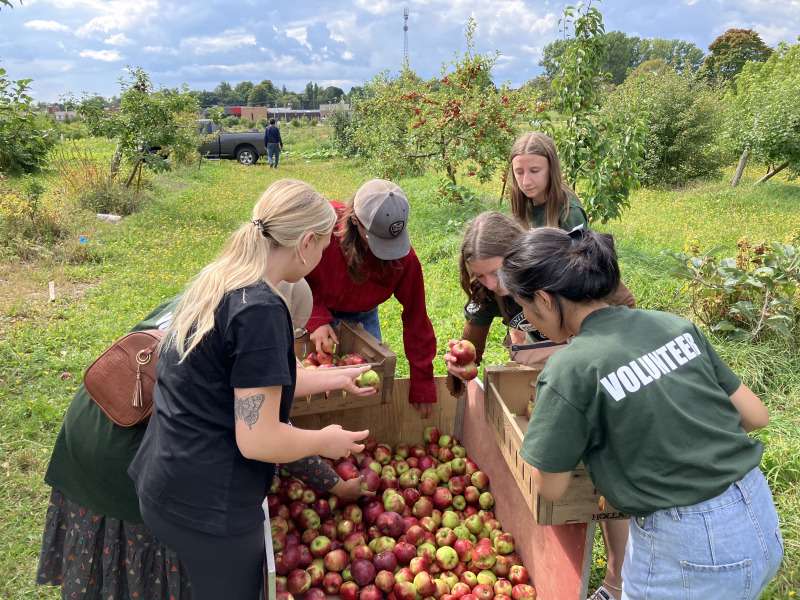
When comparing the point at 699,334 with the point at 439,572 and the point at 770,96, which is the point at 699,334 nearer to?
the point at 439,572

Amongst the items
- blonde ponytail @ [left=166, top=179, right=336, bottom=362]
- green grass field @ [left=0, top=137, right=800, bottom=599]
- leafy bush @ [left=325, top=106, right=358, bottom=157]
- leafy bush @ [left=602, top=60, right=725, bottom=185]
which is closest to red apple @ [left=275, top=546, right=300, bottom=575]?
blonde ponytail @ [left=166, top=179, right=336, bottom=362]

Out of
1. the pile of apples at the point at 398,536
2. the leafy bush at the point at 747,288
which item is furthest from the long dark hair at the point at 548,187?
the leafy bush at the point at 747,288

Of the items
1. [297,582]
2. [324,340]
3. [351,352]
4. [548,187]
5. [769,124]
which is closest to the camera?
[297,582]

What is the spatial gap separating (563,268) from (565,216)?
6.52ft

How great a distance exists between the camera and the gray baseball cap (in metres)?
2.65

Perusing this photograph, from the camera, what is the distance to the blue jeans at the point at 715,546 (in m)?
1.55

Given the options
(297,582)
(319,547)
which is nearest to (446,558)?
(319,547)

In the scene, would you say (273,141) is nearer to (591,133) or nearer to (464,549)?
(591,133)

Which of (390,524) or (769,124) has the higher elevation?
(769,124)

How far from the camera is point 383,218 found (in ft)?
8.67

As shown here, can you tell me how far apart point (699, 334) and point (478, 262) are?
109 cm

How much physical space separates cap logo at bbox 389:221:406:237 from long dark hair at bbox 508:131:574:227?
3.80 ft

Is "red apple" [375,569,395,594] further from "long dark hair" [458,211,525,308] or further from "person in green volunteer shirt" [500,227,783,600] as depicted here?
"long dark hair" [458,211,525,308]

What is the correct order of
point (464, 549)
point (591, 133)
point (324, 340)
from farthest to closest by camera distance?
point (591, 133)
point (324, 340)
point (464, 549)
